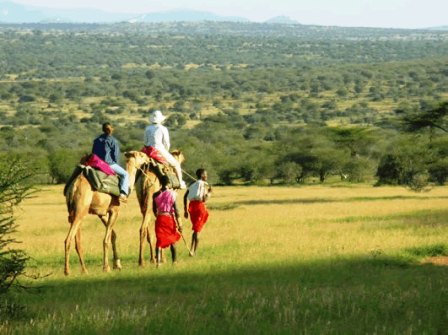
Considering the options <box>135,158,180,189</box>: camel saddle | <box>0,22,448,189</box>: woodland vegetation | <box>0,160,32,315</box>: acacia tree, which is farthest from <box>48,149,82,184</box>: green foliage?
<box>0,160,32,315</box>: acacia tree

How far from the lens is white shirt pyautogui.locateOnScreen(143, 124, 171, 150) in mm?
17562

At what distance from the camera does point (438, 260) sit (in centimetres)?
1695

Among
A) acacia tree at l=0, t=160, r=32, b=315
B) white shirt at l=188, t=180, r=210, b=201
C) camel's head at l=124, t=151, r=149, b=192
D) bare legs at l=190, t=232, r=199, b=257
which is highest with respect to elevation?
acacia tree at l=0, t=160, r=32, b=315

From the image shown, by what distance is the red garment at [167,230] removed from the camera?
16469mm

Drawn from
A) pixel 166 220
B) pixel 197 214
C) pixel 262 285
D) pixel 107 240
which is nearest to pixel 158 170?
pixel 166 220

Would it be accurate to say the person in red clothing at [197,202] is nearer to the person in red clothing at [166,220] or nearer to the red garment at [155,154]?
the red garment at [155,154]

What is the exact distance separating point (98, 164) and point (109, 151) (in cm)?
48

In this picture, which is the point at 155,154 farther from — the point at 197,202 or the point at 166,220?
the point at 166,220

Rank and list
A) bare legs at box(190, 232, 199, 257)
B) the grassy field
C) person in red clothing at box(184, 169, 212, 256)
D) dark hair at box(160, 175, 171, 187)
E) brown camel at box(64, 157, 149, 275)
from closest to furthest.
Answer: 1. the grassy field
2. brown camel at box(64, 157, 149, 275)
3. dark hair at box(160, 175, 171, 187)
4. bare legs at box(190, 232, 199, 257)
5. person in red clothing at box(184, 169, 212, 256)

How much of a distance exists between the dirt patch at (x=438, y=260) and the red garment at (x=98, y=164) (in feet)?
18.9

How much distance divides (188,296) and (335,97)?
17701cm

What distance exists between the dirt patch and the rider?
5455 mm

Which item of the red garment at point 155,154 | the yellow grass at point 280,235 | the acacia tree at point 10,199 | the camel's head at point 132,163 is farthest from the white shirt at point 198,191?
the acacia tree at point 10,199

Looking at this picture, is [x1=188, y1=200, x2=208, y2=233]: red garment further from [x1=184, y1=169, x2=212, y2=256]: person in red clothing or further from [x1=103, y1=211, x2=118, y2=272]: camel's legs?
[x1=103, y1=211, x2=118, y2=272]: camel's legs
